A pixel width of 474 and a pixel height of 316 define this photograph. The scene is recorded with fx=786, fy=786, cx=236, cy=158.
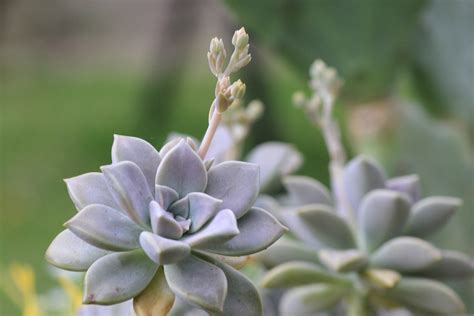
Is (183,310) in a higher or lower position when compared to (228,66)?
lower

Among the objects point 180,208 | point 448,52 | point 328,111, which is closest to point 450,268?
point 328,111

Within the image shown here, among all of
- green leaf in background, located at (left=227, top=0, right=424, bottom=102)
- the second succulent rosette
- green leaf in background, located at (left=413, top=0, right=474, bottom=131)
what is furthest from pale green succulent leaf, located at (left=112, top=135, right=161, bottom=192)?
green leaf in background, located at (left=413, top=0, right=474, bottom=131)

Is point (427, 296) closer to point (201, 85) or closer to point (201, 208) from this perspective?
point (201, 208)

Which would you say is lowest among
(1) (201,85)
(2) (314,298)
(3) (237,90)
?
(2) (314,298)

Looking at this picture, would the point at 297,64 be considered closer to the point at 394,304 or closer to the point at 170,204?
the point at 394,304

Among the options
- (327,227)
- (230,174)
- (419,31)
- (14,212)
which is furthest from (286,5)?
(14,212)

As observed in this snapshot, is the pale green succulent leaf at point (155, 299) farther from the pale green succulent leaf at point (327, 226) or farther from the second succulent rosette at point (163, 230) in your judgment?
the pale green succulent leaf at point (327, 226)
